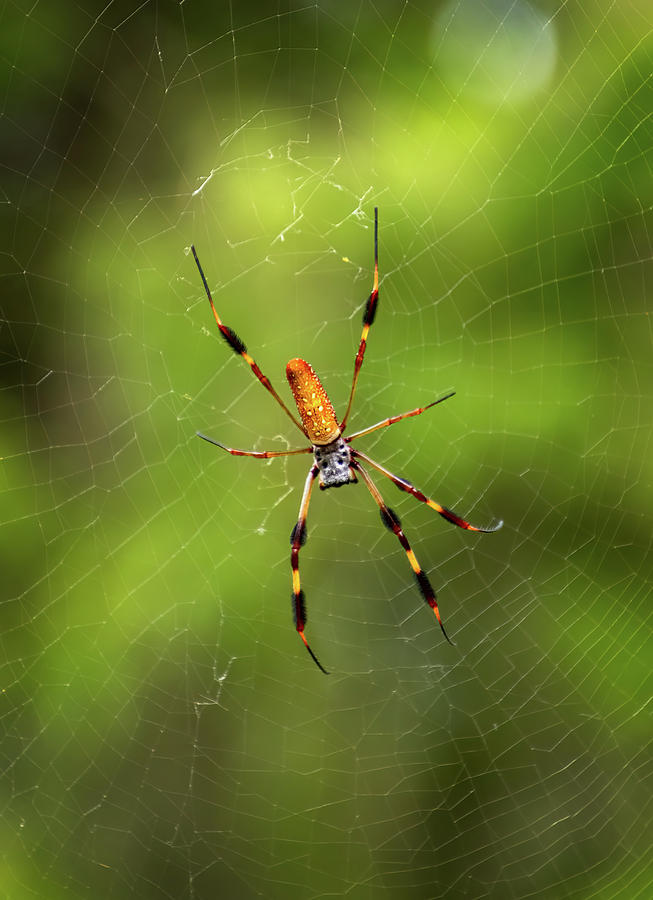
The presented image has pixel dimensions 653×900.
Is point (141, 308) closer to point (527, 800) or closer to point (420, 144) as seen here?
point (420, 144)

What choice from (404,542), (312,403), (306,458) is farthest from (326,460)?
(306,458)

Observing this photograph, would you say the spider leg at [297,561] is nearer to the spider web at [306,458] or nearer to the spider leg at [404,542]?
the spider leg at [404,542]

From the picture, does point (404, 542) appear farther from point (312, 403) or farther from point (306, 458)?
point (306, 458)

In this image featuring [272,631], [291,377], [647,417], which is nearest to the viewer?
[291,377]

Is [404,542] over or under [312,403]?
under

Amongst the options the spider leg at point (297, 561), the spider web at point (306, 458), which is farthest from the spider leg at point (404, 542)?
the spider web at point (306, 458)

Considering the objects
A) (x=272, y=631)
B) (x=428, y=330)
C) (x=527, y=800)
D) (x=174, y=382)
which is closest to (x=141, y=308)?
(x=174, y=382)
